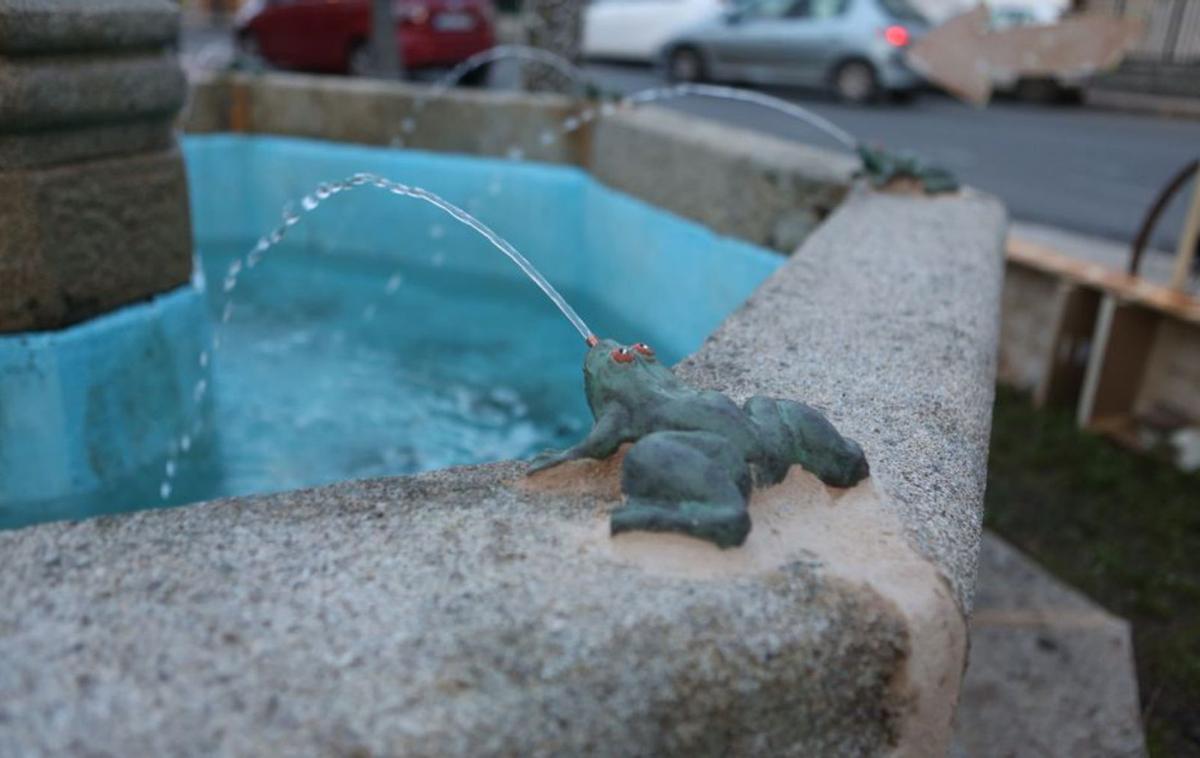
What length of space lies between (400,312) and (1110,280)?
9.44ft

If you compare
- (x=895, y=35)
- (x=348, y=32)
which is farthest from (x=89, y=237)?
(x=895, y=35)

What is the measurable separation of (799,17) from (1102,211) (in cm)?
576

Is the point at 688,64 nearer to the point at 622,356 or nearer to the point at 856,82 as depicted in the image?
the point at 856,82

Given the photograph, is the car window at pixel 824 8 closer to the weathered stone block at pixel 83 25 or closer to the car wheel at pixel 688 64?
the car wheel at pixel 688 64

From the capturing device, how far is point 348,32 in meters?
10.6

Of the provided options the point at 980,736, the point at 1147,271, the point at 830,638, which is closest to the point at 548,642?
the point at 830,638

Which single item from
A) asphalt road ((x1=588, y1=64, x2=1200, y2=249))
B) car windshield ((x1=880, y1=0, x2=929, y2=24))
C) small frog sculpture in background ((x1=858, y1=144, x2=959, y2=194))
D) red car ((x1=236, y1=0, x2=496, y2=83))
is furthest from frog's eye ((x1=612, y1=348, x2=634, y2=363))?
car windshield ((x1=880, y1=0, x2=929, y2=24))

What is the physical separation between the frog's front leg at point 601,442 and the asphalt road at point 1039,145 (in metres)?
5.05

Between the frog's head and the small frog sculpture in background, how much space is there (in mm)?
2120

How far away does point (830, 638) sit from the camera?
1131 millimetres

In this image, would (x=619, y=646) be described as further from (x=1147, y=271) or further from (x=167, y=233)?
(x=1147, y=271)

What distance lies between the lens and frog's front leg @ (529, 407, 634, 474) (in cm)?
140

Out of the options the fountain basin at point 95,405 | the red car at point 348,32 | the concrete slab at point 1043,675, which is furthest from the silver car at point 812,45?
the fountain basin at point 95,405

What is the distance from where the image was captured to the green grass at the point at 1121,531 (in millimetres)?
2859
